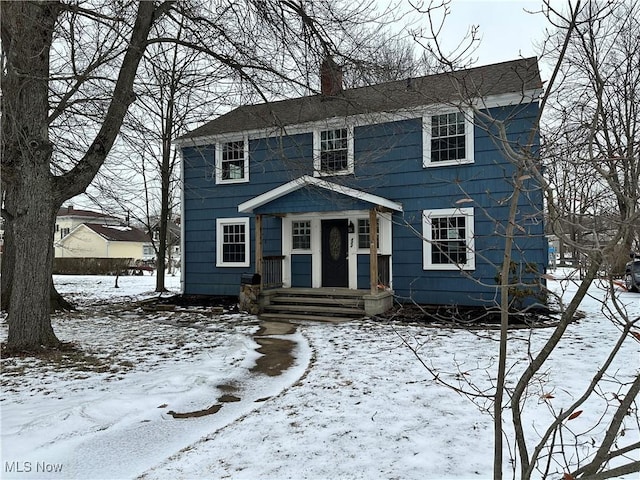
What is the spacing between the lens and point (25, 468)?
3051mm

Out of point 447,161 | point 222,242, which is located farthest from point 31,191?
point 447,161

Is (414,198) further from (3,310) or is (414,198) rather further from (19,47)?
(3,310)

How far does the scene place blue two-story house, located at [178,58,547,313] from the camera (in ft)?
30.2

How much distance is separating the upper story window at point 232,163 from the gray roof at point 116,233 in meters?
28.8

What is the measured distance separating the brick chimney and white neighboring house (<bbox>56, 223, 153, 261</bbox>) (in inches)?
1383

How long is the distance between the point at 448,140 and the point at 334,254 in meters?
3.97

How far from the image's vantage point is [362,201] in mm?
9547

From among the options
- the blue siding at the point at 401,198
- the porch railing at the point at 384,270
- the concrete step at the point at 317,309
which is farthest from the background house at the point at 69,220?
the porch railing at the point at 384,270

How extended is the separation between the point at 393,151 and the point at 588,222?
29.6ft

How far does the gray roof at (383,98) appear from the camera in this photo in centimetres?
432

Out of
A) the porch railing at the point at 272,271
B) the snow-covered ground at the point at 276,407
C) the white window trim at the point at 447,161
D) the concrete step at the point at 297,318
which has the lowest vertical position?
the concrete step at the point at 297,318

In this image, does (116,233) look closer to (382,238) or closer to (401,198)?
(382,238)

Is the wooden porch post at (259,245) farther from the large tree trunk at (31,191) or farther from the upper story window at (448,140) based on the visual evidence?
the large tree trunk at (31,191)

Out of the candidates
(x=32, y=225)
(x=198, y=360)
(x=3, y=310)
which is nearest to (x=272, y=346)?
(x=198, y=360)
